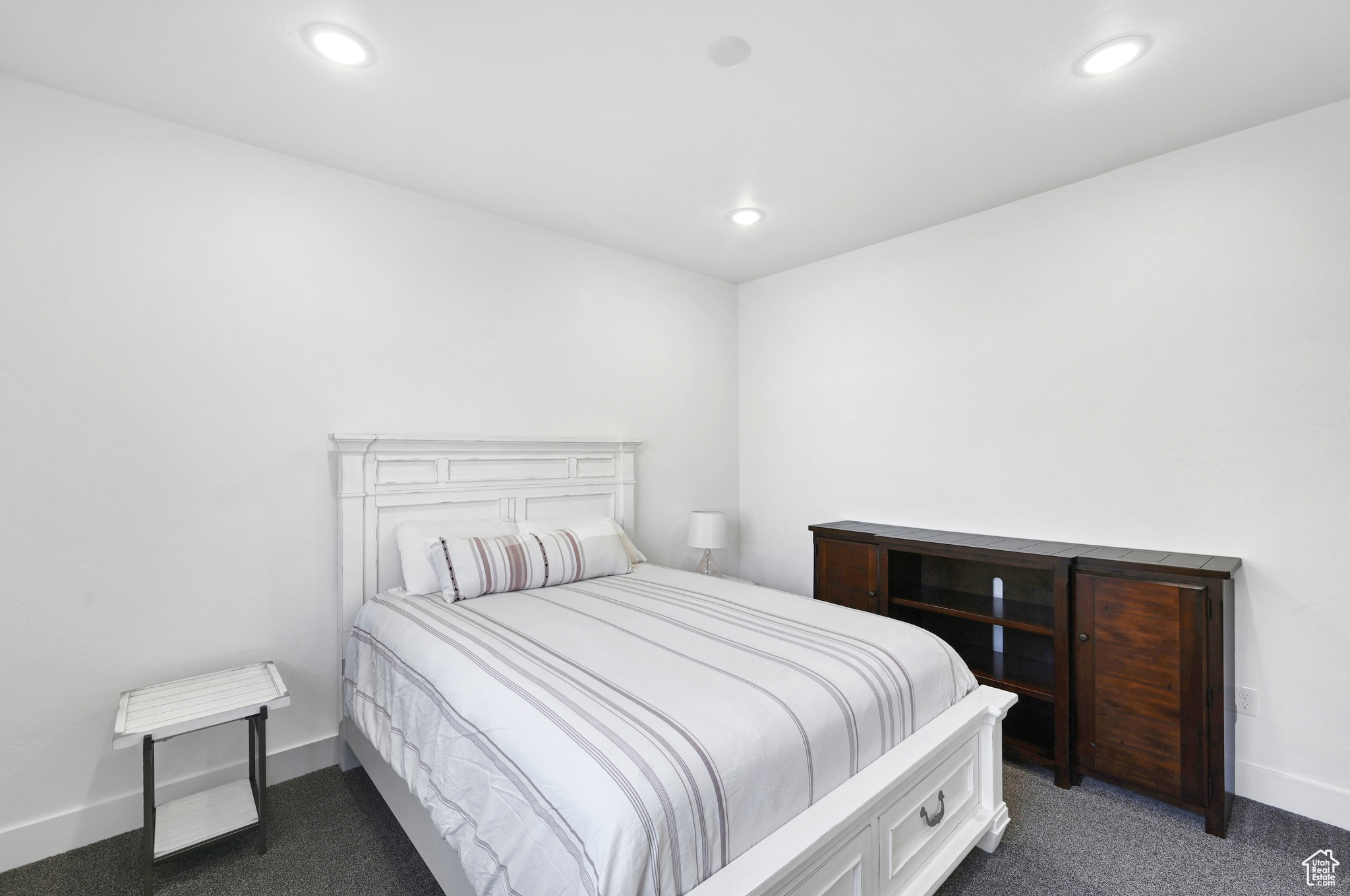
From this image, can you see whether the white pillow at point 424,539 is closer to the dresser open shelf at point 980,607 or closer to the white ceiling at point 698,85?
the white ceiling at point 698,85

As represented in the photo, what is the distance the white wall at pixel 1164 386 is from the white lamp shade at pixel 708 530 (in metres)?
0.77

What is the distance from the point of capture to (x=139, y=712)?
1913mm

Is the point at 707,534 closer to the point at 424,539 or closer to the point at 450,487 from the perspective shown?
the point at 450,487

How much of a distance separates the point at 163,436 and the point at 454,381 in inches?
44.6

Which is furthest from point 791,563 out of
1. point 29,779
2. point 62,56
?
point 62,56

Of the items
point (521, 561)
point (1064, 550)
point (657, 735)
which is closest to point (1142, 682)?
point (1064, 550)

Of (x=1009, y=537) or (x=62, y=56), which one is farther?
(x=1009, y=537)

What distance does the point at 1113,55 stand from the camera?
6.22 feet

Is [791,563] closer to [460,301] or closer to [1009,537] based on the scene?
[1009,537]

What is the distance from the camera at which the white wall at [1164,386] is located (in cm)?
221

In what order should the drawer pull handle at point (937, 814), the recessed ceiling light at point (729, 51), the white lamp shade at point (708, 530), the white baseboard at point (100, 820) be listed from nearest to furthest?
the drawer pull handle at point (937, 814), the recessed ceiling light at point (729, 51), the white baseboard at point (100, 820), the white lamp shade at point (708, 530)

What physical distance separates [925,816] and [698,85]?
2395 mm
